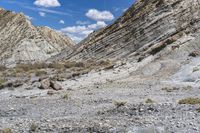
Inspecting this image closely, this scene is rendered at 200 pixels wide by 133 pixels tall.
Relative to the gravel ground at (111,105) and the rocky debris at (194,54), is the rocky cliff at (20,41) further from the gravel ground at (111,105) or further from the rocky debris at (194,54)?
the gravel ground at (111,105)

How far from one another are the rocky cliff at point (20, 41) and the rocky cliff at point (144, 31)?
48.9 meters

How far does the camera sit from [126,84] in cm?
3928

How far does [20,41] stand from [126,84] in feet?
288

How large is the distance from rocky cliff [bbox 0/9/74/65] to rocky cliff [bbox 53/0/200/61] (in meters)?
48.9

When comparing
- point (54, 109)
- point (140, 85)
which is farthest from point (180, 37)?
point (54, 109)

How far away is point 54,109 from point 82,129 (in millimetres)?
7465

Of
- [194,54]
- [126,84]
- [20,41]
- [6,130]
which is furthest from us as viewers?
[20,41]

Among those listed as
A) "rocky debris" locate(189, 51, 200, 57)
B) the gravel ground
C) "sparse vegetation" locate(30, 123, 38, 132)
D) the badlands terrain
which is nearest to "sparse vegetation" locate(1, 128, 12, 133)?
the badlands terrain

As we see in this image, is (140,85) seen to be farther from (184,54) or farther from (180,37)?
(180,37)

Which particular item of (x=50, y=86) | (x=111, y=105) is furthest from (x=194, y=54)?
(x=111, y=105)

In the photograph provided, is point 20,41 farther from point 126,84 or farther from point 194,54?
point 126,84

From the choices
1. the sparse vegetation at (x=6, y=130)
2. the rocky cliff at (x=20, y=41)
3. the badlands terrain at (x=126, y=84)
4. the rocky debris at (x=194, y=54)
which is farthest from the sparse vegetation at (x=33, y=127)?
the rocky cliff at (x=20, y=41)

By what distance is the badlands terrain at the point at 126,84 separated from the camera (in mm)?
19953

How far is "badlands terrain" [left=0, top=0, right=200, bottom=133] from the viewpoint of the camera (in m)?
20.0
